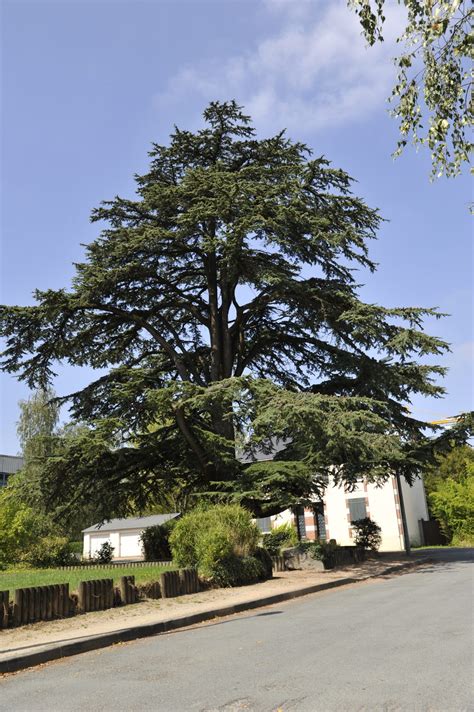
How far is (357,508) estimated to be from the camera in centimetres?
3912

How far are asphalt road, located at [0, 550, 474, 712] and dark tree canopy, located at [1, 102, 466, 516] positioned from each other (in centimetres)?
715

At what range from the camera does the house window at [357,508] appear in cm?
3888

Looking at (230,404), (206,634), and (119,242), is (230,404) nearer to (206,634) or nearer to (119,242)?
(119,242)

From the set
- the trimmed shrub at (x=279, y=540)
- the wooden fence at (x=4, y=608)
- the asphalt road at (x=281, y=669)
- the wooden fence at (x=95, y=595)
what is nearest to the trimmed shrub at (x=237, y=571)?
the wooden fence at (x=95, y=595)

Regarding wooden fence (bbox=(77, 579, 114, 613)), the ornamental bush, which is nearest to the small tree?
the ornamental bush

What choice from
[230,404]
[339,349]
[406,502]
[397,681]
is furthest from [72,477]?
[406,502]

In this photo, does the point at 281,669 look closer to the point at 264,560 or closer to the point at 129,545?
the point at 264,560

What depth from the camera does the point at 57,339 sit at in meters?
20.8

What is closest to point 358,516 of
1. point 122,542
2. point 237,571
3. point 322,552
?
point 122,542

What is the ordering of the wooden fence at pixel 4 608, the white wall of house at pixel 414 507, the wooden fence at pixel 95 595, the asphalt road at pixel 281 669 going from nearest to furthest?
the asphalt road at pixel 281 669 → the wooden fence at pixel 4 608 → the wooden fence at pixel 95 595 → the white wall of house at pixel 414 507

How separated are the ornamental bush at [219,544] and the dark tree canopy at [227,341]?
1.47m

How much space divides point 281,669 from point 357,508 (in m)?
34.3

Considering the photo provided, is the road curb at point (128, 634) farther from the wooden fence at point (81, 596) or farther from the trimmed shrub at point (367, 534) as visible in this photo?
the trimmed shrub at point (367, 534)

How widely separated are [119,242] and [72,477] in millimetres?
8069
